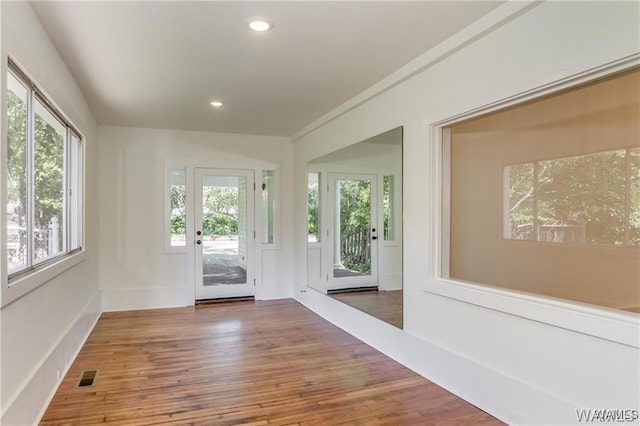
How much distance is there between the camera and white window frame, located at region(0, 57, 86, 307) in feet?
6.72

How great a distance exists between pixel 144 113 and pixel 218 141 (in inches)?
52.6

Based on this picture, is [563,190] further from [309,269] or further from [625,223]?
[309,269]

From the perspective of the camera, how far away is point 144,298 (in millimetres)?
5719

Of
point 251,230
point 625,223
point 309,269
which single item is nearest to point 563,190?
point 625,223

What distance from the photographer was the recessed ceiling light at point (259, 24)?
2535 millimetres

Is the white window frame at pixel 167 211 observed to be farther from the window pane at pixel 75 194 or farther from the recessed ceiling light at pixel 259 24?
the recessed ceiling light at pixel 259 24

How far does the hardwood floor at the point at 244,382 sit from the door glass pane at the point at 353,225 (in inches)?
62.3

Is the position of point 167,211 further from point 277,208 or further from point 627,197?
point 627,197

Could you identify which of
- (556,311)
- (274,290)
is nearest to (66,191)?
(274,290)

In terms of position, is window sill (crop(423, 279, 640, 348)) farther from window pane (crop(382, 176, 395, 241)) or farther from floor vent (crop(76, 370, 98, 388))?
window pane (crop(382, 176, 395, 241))

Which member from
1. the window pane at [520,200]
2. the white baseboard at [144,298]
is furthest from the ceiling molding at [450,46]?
the white baseboard at [144,298]

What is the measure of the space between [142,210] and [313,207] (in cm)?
239

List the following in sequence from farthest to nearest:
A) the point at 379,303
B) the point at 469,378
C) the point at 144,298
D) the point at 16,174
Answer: the point at 144,298
the point at 379,303
the point at 469,378
the point at 16,174

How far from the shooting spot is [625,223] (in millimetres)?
3660
